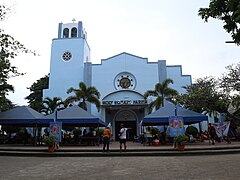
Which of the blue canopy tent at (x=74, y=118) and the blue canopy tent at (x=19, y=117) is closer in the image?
the blue canopy tent at (x=74, y=118)

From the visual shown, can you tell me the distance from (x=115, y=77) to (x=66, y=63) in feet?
20.8

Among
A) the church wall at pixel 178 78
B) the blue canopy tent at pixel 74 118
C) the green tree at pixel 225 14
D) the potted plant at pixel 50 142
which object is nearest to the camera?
the green tree at pixel 225 14

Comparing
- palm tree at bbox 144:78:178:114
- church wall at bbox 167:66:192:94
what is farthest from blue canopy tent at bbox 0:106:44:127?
church wall at bbox 167:66:192:94

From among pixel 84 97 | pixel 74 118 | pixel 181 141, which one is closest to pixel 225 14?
pixel 181 141

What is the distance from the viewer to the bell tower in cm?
2608

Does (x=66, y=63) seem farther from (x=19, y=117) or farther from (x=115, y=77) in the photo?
(x=19, y=117)

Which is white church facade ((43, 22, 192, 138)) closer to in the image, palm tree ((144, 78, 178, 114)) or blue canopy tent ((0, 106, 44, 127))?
palm tree ((144, 78, 178, 114))

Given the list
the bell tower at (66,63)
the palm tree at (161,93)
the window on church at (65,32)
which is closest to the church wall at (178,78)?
the palm tree at (161,93)

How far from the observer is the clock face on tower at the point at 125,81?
2508cm

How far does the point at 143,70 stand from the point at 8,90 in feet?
45.6

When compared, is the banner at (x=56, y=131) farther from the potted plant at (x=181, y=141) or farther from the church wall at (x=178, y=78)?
the church wall at (x=178, y=78)

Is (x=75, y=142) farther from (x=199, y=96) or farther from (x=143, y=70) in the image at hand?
(x=143, y=70)

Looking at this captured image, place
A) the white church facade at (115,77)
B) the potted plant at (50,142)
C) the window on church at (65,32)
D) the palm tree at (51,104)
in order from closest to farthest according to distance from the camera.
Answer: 1. the potted plant at (50,142)
2. the palm tree at (51,104)
3. the white church facade at (115,77)
4. the window on church at (65,32)

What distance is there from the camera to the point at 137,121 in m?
24.7
